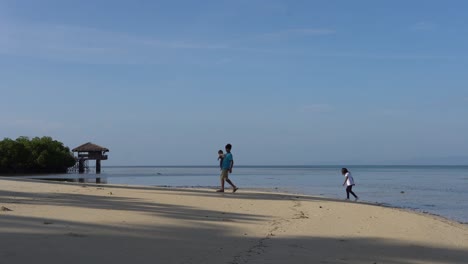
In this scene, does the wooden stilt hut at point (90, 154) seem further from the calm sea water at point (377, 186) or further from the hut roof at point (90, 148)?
the calm sea water at point (377, 186)

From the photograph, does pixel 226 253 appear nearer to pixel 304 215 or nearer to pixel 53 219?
pixel 53 219

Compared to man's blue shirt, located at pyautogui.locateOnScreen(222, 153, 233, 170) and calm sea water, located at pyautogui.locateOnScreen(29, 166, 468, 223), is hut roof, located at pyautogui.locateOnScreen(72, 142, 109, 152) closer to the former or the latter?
calm sea water, located at pyautogui.locateOnScreen(29, 166, 468, 223)

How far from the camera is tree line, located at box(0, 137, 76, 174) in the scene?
2320 inches

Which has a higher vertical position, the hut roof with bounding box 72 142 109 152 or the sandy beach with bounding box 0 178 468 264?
the hut roof with bounding box 72 142 109 152

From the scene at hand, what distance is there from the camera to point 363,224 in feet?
37.3

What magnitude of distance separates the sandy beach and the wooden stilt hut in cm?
5870

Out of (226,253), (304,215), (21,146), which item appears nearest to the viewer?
(226,253)

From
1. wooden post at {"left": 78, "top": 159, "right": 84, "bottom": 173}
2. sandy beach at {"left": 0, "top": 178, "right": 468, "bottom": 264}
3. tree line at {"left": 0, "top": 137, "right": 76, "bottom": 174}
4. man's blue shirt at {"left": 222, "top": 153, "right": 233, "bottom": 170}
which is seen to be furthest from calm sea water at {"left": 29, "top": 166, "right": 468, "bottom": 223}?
wooden post at {"left": 78, "top": 159, "right": 84, "bottom": 173}

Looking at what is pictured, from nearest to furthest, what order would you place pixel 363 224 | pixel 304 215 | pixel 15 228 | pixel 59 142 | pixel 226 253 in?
1. pixel 226 253
2. pixel 15 228
3. pixel 363 224
4. pixel 304 215
5. pixel 59 142

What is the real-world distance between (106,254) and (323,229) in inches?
208

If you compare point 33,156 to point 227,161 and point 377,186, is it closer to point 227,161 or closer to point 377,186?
point 377,186

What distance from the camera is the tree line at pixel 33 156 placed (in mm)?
58938

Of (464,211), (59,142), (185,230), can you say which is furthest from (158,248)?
(59,142)

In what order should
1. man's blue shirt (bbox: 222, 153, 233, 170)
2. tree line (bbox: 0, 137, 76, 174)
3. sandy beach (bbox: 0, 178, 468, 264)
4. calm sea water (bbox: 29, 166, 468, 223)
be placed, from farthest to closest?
tree line (bbox: 0, 137, 76, 174), calm sea water (bbox: 29, 166, 468, 223), man's blue shirt (bbox: 222, 153, 233, 170), sandy beach (bbox: 0, 178, 468, 264)
